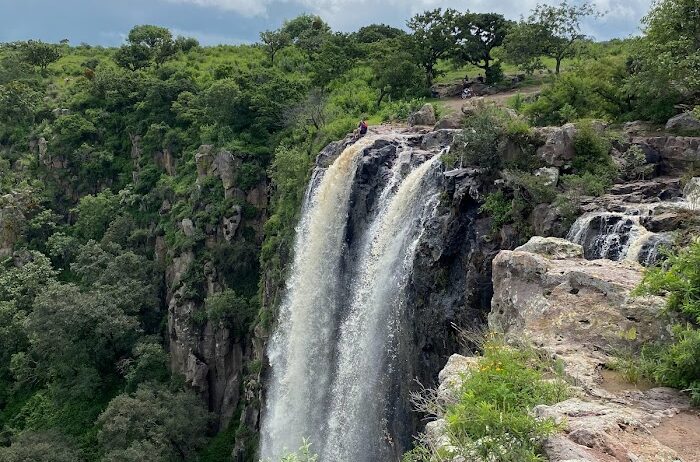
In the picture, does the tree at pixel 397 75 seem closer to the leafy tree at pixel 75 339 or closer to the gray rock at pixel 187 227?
the gray rock at pixel 187 227

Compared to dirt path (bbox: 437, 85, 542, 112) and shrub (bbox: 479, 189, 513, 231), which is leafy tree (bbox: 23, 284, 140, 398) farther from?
shrub (bbox: 479, 189, 513, 231)

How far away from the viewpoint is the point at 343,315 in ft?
63.6

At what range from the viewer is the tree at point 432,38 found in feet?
113

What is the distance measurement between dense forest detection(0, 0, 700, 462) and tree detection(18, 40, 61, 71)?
10.6m

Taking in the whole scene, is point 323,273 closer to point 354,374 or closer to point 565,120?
point 354,374

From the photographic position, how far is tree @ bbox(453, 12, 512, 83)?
33719 millimetres

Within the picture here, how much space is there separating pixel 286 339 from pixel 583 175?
508 inches

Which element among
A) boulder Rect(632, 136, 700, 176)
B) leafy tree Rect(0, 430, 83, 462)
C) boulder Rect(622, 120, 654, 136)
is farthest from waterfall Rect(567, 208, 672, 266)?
leafy tree Rect(0, 430, 83, 462)

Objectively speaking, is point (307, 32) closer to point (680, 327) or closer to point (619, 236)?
point (619, 236)

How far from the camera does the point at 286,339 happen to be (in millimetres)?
21922

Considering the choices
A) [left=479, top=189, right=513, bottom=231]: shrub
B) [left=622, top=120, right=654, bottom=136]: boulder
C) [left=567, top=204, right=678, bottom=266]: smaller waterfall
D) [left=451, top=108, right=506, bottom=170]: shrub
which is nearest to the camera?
[left=567, top=204, right=678, bottom=266]: smaller waterfall

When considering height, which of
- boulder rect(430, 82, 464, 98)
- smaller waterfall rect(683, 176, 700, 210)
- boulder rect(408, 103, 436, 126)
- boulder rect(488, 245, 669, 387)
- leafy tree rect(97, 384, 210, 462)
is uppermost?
boulder rect(430, 82, 464, 98)

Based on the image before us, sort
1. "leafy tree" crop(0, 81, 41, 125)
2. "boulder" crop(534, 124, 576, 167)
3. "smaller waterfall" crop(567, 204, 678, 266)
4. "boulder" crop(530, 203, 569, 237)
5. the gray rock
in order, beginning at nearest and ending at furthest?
"smaller waterfall" crop(567, 204, 678, 266), "boulder" crop(530, 203, 569, 237), "boulder" crop(534, 124, 576, 167), the gray rock, "leafy tree" crop(0, 81, 41, 125)

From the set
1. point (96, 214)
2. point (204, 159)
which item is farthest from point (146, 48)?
point (204, 159)
